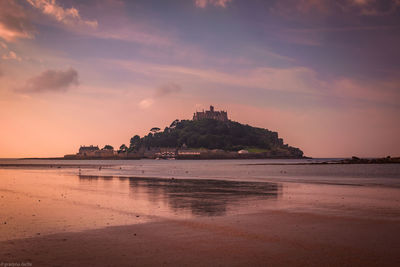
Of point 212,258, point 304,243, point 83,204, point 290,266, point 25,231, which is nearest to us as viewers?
point 290,266

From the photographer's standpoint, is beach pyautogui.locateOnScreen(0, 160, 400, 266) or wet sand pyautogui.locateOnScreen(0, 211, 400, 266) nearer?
wet sand pyautogui.locateOnScreen(0, 211, 400, 266)

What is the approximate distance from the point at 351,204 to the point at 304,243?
40.0ft

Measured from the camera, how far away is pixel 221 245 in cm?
1164

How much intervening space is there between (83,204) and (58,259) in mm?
12477

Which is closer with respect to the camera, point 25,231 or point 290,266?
point 290,266

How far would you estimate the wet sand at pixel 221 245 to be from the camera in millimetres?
9852

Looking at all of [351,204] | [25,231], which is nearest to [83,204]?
[25,231]

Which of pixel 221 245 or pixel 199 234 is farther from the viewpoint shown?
pixel 199 234

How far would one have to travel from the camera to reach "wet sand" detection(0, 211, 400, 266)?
9.85 m

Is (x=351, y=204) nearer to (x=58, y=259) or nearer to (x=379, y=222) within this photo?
(x=379, y=222)

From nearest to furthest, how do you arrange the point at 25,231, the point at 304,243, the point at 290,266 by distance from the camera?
the point at 290,266 → the point at 304,243 → the point at 25,231

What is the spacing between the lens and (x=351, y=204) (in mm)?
22312

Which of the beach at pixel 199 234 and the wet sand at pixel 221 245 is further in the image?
the beach at pixel 199 234

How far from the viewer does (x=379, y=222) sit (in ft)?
51.5
